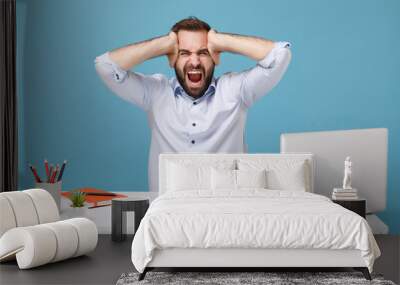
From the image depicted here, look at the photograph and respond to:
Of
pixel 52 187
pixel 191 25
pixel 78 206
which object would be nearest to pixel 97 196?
pixel 78 206

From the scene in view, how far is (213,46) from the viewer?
265 inches

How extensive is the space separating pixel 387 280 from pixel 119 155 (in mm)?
3307

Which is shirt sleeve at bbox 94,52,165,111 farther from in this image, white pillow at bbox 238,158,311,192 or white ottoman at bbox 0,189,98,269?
white ottoman at bbox 0,189,98,269

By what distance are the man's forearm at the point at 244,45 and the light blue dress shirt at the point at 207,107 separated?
2.7 inches

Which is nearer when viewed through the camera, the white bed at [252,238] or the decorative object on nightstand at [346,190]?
the white bed at [252,238]

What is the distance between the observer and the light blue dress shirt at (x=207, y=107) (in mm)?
6680

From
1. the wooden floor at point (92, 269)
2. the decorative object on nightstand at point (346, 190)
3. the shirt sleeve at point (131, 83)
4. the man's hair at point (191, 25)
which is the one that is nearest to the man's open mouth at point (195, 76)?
the shirt sleeve at point (131, 83)

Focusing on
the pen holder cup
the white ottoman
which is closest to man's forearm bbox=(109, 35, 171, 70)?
the pen holder cup

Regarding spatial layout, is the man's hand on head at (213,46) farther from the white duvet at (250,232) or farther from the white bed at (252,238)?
the white duvet at (250,232)

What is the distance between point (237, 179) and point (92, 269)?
146cm

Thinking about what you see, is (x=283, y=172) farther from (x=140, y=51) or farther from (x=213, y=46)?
(x=140, y=51)

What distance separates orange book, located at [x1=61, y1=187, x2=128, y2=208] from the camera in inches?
260

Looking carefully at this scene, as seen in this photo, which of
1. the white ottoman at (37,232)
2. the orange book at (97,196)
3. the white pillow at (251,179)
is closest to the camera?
the white ottoman at (37,232)

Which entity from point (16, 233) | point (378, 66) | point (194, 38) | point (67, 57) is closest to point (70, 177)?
point (67, 57)
